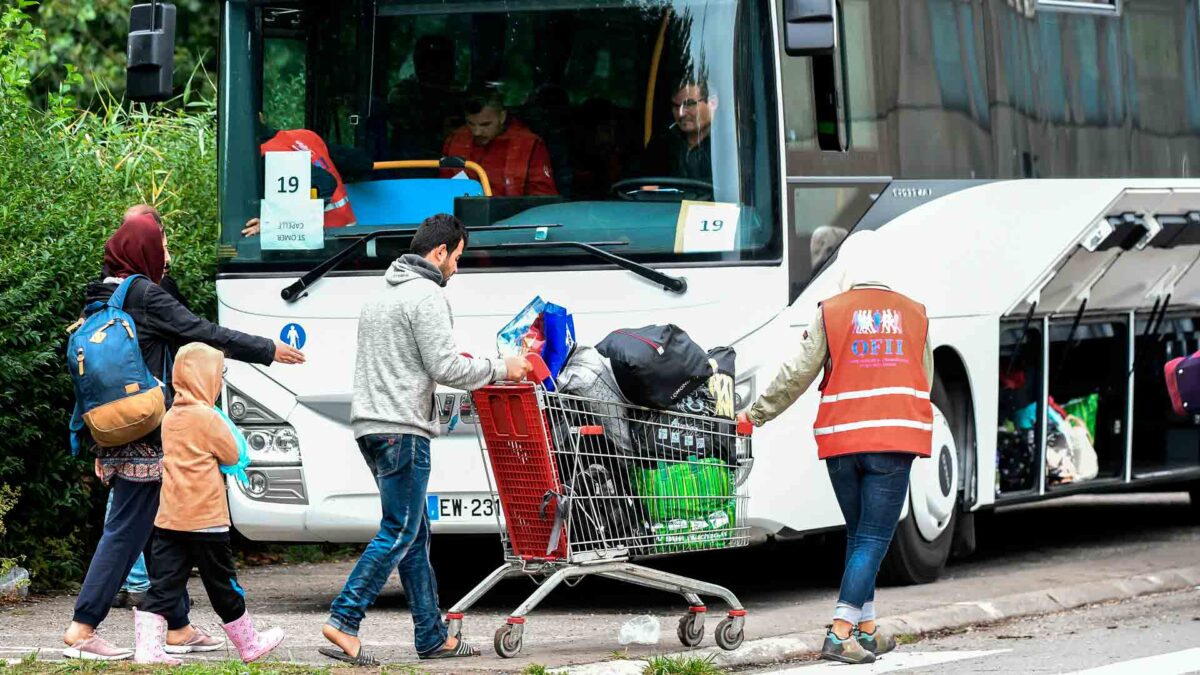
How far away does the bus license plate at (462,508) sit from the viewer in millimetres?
9414

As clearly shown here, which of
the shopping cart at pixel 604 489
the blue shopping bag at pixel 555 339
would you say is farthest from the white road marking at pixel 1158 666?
the blue shopping bag at pixel 555 339

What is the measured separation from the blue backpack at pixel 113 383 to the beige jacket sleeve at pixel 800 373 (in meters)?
2.38

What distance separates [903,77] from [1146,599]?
2887 millimetres

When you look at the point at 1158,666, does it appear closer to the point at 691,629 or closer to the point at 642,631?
the point at 691,629

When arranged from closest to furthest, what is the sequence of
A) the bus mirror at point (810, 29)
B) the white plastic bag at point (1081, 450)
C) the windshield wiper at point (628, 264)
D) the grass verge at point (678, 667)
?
1. the grass verge at point (678, 667)
2. the bus mirror at point (810, 29)
3. the windshield wiper at point (628, 264)
4. the white plastic bag at point (1081, 450)

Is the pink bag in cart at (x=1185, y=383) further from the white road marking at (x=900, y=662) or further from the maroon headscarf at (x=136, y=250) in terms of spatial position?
the maroon headscarf at (x=136, y=250)

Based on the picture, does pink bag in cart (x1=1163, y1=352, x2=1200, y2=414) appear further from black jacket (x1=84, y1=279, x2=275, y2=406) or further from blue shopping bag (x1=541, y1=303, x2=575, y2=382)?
black jacket (x1=84, y1=279, x2=275, y2=406)

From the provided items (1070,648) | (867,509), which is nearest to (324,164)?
(867,509)

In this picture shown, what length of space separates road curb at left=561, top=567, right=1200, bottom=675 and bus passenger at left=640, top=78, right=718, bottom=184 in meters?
2.14

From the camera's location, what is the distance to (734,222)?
9328 mm

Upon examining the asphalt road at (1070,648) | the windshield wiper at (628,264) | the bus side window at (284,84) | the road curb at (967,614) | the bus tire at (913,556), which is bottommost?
the asphalt road at (1070,648)

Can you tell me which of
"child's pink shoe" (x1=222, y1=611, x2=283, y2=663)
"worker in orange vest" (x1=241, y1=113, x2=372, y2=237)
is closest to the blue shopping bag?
"child's pink shoe" (x1=222, y1=611, x2=283, y2=663)

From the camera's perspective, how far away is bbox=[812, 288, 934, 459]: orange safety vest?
809 centimetres

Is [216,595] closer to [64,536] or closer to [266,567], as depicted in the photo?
[64,536]
